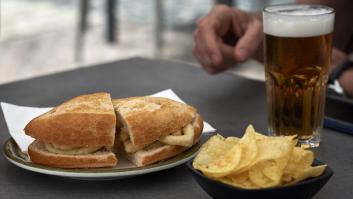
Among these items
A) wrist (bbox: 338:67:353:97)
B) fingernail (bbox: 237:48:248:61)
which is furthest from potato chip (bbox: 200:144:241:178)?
wrist (bbox: 338:67:353:97)

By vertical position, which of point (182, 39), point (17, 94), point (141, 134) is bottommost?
point (182, 39)

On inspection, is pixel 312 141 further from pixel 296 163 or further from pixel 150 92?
pixel 150 92

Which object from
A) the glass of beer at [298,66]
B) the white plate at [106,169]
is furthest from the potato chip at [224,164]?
the glass of beer at [298,66]

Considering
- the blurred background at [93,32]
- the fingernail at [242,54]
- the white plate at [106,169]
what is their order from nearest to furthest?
the white plate at [106,169]
the fingernail at [242,54]
the blurred background at [93,32]

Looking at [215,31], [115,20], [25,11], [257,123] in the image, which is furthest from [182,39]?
[257,123]

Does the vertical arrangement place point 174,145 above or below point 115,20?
above

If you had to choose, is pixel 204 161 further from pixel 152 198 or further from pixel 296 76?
pixel 296 76

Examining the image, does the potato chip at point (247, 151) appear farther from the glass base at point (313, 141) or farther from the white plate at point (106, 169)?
the glass base at point (313, 141)
